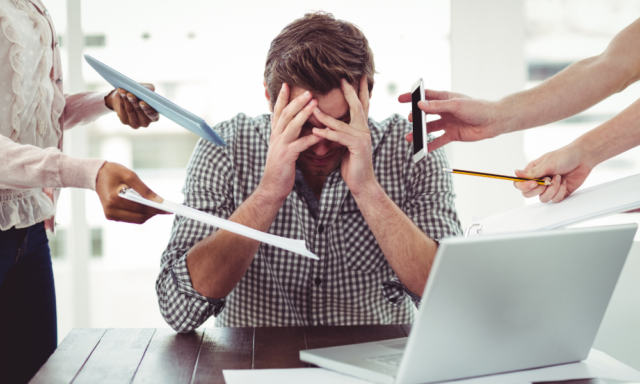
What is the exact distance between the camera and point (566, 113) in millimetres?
1098

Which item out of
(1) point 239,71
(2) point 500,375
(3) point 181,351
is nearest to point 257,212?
(3) point 181,351

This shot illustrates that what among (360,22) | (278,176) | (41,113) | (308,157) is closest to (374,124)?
(308,157)

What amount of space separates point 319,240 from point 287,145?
0.31 metres

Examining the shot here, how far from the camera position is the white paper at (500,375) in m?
0.66

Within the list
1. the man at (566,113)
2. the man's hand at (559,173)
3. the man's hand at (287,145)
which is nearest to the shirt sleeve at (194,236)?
the man's hand at (287,145)

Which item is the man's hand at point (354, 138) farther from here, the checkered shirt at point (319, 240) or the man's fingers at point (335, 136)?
the checkered shirt at point (319, 240)

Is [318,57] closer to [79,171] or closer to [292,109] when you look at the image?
[292,109]

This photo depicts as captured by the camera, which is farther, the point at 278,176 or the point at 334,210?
the point at 334,210

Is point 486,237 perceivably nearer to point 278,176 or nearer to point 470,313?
point 470,313

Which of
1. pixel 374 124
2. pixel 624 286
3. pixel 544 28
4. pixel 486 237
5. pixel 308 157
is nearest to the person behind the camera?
pixel 486 237

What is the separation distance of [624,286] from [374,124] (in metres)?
1.55

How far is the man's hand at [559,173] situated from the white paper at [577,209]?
0.12 ft

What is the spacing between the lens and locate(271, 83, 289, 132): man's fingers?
115 cm

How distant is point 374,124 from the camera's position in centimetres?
143
